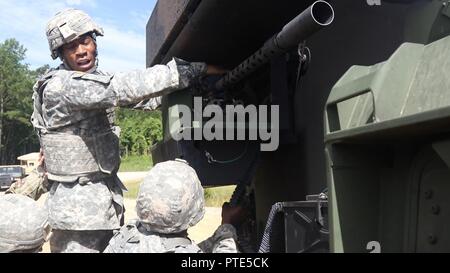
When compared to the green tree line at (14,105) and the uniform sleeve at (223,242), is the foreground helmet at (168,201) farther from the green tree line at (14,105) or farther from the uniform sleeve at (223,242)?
the green tree line at (14,105)

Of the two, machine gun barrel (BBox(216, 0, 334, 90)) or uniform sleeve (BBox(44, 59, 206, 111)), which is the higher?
machine gun barrel (BBox(216, 0, 334, 90))

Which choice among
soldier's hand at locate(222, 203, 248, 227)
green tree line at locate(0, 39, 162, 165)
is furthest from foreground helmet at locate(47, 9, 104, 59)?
green tree line at locate(0, 39, 162, 165)

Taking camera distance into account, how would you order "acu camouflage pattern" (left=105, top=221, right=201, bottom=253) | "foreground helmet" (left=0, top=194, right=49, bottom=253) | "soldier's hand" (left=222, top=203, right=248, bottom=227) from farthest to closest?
"soldier's hand" (left=222, top=203, right=248, bottom=227) → "acu camouflage pattern" (left=105, top=221, right=201, bottom=253) → "foreground helmet" (left=0, top=194, right=49, bottom=253)

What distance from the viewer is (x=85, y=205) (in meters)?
2.91

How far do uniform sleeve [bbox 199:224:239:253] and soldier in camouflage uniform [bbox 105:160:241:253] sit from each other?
35 cm

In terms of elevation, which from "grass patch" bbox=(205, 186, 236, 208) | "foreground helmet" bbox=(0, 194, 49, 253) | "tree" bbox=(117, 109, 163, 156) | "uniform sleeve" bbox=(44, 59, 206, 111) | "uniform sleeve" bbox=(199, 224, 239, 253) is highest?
"tree" bbox=(117, 109, 163, 156)

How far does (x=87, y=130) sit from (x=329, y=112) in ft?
5.61

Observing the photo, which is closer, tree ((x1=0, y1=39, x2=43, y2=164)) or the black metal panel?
the black metal panel

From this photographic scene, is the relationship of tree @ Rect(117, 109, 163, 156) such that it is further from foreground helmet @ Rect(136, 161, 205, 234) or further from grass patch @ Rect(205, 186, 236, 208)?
foreground helmet @ Rect(136, 161, 205, 234)

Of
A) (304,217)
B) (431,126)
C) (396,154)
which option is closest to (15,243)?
(304,217)

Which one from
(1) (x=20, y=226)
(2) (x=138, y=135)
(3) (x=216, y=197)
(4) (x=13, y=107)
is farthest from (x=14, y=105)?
(1) (x=20, y=226)

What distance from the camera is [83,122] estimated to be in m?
3.01

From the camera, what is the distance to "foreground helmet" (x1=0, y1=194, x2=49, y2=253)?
79.4 inches
